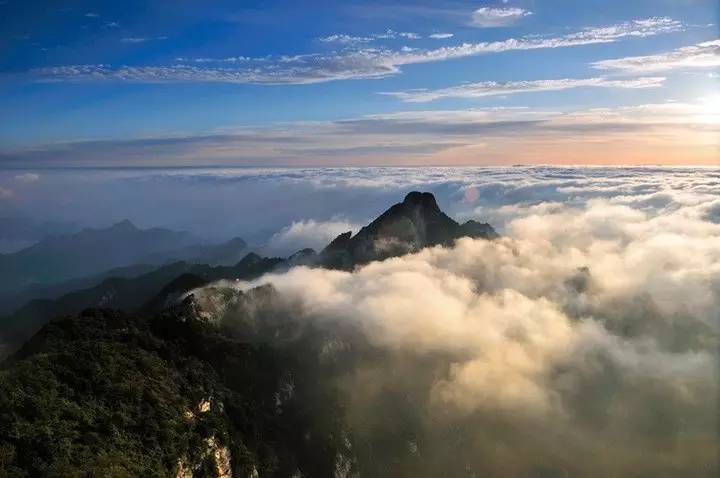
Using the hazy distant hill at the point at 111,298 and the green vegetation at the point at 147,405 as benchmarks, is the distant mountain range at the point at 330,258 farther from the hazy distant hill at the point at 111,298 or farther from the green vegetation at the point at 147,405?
the green vegetation at the point at 147,405

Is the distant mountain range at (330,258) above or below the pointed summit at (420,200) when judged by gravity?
below

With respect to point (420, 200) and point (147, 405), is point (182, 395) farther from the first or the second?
point (420, 200)

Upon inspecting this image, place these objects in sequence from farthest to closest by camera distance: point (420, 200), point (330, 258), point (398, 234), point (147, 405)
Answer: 1. point (420, 200)
2. point (398, 234)
3. point (330, 258)
4. point (147, 405)

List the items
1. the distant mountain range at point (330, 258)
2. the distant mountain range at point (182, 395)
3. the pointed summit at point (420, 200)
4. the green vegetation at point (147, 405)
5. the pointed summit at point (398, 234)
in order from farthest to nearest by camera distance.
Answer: the pointed summit at point (420, 200) → the pointed summit at point (398, 234) → the distant mountain range at point (330, 258) → the distant mountain range at point (182, 395) → the green vegetation at point (147, 405)

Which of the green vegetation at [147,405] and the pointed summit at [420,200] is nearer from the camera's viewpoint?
the green vegetation at [147,405]

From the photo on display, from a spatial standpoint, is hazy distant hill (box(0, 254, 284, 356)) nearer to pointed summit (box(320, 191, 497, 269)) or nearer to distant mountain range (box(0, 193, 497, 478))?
distant mountain range (box(0, 193, 497, 478))

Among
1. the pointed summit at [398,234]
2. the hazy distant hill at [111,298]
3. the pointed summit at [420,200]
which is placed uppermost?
the pointed summit at [420,200]

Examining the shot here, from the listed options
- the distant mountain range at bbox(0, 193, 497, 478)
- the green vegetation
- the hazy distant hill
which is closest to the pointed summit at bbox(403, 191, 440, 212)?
the distant mountain range at bbox(0, 193, 497, 478)

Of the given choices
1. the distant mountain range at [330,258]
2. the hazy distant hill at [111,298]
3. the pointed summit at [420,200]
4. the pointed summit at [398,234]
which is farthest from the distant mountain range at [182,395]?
the pointed summit at [420,200]

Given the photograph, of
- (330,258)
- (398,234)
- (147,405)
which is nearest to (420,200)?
(398,234)

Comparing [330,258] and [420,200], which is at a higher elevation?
[420,200]

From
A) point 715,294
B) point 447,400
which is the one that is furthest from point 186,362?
point 715,294
